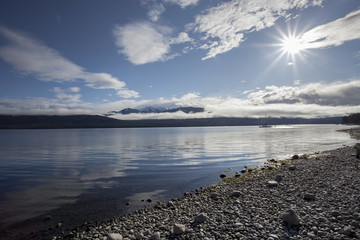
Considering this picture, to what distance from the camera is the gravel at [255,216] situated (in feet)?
34.0

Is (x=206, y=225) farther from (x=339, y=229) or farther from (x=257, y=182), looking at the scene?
(x=257, y=182)

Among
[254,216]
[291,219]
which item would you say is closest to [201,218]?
[254,216]

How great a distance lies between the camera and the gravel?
10.4m

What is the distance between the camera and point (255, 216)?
12.2 metres

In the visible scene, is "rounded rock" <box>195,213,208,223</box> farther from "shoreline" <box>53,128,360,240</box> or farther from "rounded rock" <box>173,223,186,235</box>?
"rounded rock" <box>173,223,186,235</box>

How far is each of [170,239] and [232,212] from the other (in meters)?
4.62

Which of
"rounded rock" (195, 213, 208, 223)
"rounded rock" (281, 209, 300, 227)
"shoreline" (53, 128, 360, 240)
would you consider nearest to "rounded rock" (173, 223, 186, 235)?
"shoreline" (53, 128, 360, 240)

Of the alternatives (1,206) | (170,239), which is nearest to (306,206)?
(170,239)

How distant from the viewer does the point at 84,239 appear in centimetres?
1162

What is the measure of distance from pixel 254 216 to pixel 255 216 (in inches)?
2.2

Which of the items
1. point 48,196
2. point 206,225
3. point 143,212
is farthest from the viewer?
point 48,196

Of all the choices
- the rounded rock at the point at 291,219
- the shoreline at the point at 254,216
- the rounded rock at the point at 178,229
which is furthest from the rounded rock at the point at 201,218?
the rounded rock at the point at 291,219

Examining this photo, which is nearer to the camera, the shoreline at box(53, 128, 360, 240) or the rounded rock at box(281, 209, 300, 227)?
the shoreline at box(53, 128, 360, 240)

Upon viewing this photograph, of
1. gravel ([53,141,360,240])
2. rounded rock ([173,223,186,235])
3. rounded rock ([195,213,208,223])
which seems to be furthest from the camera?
rounded rock ([195,213,208,223])
